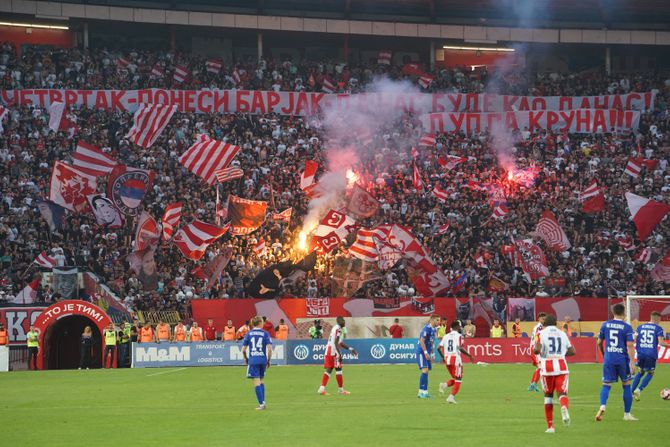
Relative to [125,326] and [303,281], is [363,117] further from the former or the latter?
[125,326]

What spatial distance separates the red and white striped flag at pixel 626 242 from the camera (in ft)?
172

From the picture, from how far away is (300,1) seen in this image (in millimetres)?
70438

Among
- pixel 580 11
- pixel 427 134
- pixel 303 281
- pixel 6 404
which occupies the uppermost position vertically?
pixel 580 11

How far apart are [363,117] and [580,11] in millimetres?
20107

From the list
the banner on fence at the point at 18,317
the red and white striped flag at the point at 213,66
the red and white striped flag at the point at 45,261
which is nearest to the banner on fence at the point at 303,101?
the red and white striped flag at the point at 213,66

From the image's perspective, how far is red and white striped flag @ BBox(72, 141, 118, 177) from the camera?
47.7 meters

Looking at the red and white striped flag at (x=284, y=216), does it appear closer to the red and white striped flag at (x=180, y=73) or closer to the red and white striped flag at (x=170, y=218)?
the red and white striped flag at (x=170, y=218)

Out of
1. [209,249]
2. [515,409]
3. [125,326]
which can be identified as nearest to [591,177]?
[209,249]

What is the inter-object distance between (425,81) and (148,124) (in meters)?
20.2

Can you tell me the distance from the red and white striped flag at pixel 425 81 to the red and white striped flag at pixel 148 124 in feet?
61.1

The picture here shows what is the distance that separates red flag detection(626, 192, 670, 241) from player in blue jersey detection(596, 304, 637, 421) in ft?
105

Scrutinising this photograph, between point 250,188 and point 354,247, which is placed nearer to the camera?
point 354,247

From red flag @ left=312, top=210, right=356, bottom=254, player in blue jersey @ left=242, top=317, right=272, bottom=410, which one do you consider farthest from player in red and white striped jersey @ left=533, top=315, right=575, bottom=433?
red flag @ left=312, top=210, right=356, bottom=254

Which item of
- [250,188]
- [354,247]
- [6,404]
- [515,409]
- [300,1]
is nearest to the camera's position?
[515,409]
